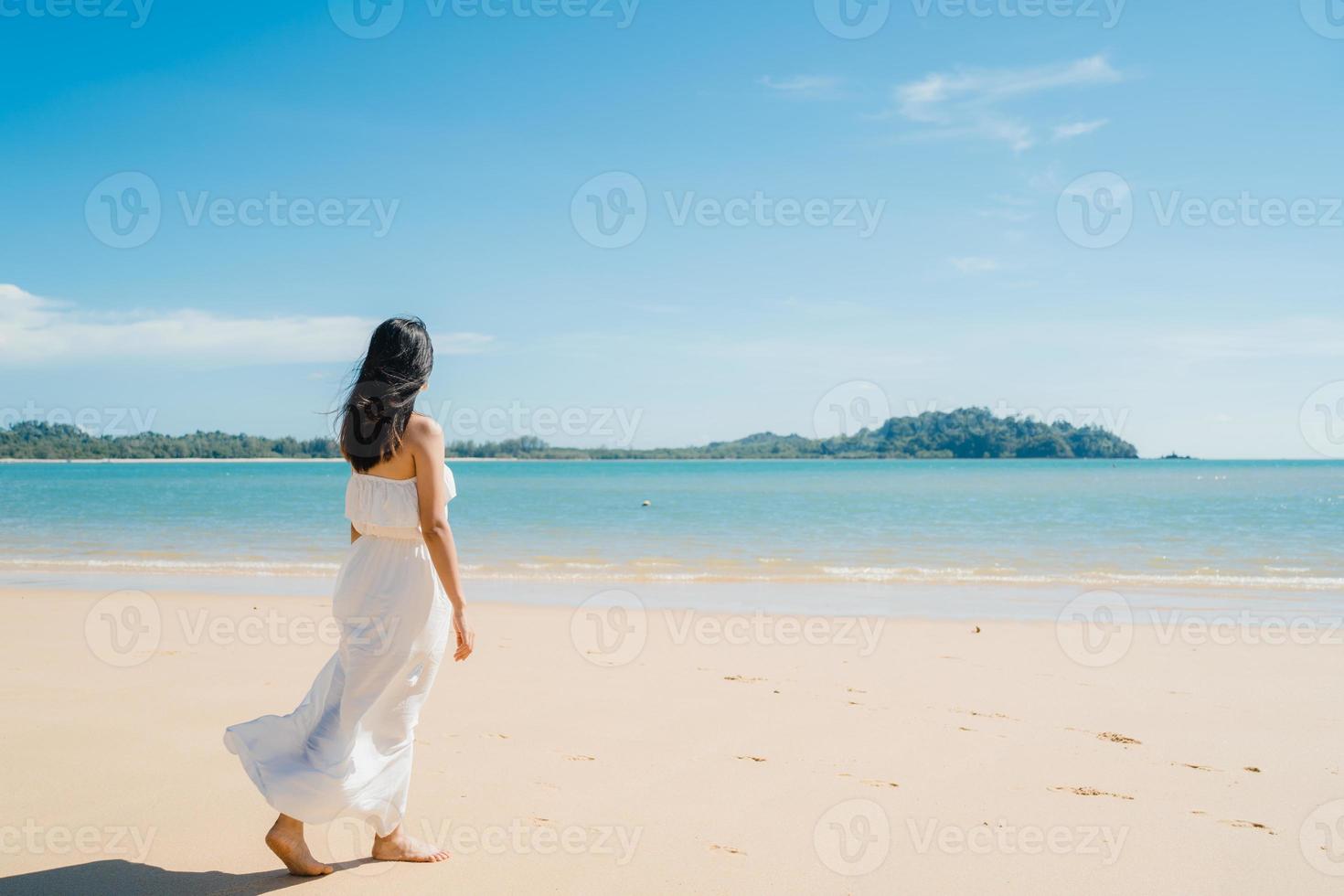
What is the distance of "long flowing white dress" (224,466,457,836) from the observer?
3236mm

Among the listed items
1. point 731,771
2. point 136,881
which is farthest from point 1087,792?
point 136,881

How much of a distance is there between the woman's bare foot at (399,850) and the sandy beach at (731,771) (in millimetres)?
46

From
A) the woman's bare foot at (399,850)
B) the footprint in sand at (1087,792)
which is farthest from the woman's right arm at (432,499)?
the footprint in sand at (1087,792)

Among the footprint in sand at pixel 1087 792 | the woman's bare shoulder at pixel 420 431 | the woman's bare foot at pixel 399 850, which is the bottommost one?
the footprint in sand at pixel 1087 792

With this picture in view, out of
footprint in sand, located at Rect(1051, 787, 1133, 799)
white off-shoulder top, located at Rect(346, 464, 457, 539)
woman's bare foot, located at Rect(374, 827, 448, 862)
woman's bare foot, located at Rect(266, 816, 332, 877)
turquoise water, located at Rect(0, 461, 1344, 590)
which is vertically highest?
white off-shoulder top, located at Rect(346, 464, 457, 539)

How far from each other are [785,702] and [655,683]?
1122mm

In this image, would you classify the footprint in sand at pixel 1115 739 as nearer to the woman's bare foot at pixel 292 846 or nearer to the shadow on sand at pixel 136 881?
the shadow on sand at pixel 136 881

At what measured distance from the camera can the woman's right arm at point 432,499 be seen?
10.9ft

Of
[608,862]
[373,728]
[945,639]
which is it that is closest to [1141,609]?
[945,639]

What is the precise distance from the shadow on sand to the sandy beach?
0.01 metres

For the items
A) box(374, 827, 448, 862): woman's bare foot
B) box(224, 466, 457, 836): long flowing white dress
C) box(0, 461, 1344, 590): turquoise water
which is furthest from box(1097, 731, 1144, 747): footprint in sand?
box(0, 461, 1344, 590): turquoise water

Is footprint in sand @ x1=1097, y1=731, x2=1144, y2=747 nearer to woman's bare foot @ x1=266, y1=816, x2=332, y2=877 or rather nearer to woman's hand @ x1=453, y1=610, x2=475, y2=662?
woman's hand @ x1=453, y1=610, x2=475, y2=662

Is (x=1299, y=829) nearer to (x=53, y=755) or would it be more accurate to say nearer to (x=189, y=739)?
(x=189, y=739)

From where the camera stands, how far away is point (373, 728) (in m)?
3.42
